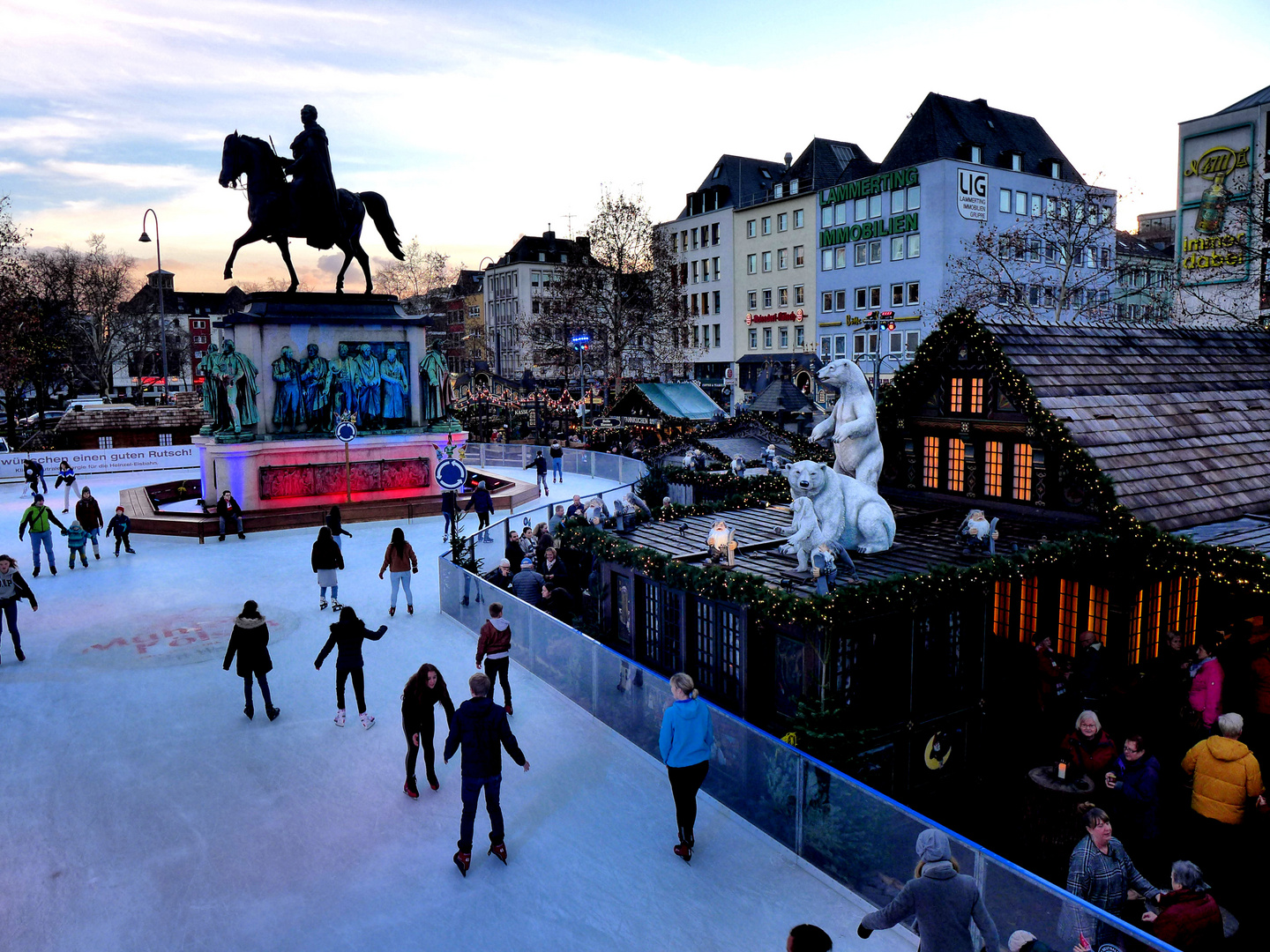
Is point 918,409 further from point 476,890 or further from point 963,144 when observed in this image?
point 963,144

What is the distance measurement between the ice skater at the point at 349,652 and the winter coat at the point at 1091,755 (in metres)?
7.57

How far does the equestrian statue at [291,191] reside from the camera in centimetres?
2600

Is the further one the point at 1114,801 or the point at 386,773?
the point at 386,773

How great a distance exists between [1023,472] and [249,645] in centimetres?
1172

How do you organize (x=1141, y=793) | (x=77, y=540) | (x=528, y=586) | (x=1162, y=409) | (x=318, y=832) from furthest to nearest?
(x=77, y=540)
(x=1162, y=409)
(x=528, y=586)
(x=318, y=832)
(x=1141, y=793)

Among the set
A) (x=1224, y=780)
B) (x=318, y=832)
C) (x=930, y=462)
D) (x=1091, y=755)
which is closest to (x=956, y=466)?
(x=930, y=462)

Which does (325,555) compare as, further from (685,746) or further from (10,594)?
(685,746)

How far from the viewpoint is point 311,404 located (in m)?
27.1

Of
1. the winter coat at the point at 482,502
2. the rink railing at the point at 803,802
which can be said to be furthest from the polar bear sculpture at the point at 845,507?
the winter coat at the point at 482,502

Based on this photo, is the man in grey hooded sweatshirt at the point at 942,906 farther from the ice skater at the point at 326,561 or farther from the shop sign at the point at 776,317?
the shop sign at the point at 776,317

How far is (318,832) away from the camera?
8.76 meters

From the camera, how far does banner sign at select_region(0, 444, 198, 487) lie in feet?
131

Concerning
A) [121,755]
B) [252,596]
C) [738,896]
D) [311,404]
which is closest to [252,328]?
[311,404]

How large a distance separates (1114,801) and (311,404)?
23.9 metres
